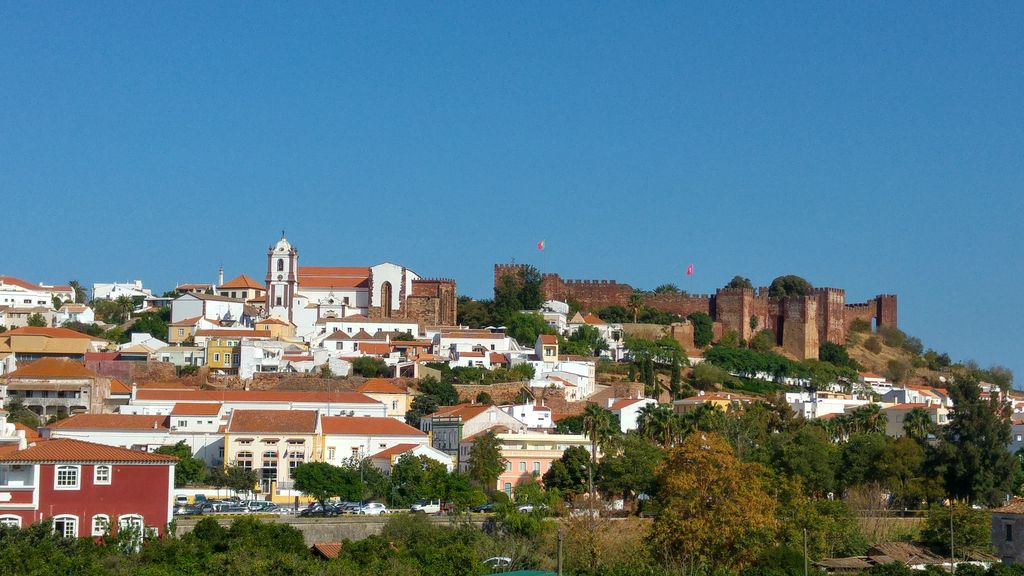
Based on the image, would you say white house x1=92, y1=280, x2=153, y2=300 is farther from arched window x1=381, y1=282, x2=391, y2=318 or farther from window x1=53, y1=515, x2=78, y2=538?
window x1=53, y1=515, x2=78, y2=538

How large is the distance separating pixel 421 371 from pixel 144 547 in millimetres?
43169

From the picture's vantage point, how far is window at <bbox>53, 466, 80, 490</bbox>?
119 ft

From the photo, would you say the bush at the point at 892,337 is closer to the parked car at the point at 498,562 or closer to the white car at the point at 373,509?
the white car at the point at 373,509

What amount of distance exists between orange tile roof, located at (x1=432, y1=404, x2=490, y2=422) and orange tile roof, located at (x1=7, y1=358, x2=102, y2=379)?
16329 mm

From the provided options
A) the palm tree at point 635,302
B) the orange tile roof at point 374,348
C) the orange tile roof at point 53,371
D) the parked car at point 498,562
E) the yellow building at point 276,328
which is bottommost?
the parked car at point 498,562

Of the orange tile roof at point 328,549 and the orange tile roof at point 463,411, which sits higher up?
the orange tile roof at point 463,411

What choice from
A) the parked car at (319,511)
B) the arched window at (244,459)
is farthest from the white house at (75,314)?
the parked car at (319,511)

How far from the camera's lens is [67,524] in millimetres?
35969

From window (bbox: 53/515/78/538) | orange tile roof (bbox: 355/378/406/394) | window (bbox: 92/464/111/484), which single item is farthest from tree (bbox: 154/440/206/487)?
orange tile roof (bbox: 355/378/406/394)

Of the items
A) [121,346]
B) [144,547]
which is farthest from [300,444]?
[121,346]

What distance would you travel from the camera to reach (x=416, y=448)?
55.7 m

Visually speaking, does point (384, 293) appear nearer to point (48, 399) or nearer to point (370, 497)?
point (48, 399)

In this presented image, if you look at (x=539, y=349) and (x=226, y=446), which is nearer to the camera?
(x=226, y=446)

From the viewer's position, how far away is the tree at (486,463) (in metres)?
54.7
